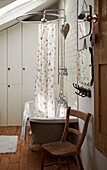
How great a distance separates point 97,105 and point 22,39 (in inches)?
172

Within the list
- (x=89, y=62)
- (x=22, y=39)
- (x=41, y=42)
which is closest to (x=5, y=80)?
(x=22, y=39)

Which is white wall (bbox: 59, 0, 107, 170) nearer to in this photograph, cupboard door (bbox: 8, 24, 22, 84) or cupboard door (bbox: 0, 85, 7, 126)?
cupboard door (bbox: 8, 24, 22, 84)

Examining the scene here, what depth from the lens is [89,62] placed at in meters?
2.93

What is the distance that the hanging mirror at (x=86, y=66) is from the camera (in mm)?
2870

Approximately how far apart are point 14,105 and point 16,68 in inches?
34.2

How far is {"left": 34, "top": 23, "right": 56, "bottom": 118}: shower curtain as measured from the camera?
16.2 feet

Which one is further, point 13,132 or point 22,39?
point 22,39

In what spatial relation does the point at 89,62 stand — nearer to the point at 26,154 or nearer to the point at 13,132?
the point at 26,154

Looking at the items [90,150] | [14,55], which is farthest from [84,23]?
[14,55]

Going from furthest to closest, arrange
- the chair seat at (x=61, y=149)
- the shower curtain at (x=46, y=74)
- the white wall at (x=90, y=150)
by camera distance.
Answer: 1. the shower curtain at (x=46, y=74)
2. the chair seat at (x=61, y=149)
3. the white wall at (x=90, y=150)

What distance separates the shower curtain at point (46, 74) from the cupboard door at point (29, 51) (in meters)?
0.99

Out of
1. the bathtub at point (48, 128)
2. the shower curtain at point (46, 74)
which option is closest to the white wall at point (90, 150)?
the bathtub at point (48, 128)

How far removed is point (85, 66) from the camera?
124 inches

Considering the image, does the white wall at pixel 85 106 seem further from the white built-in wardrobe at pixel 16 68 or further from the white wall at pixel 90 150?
the white built-in wardrobe at pixel 16 68
